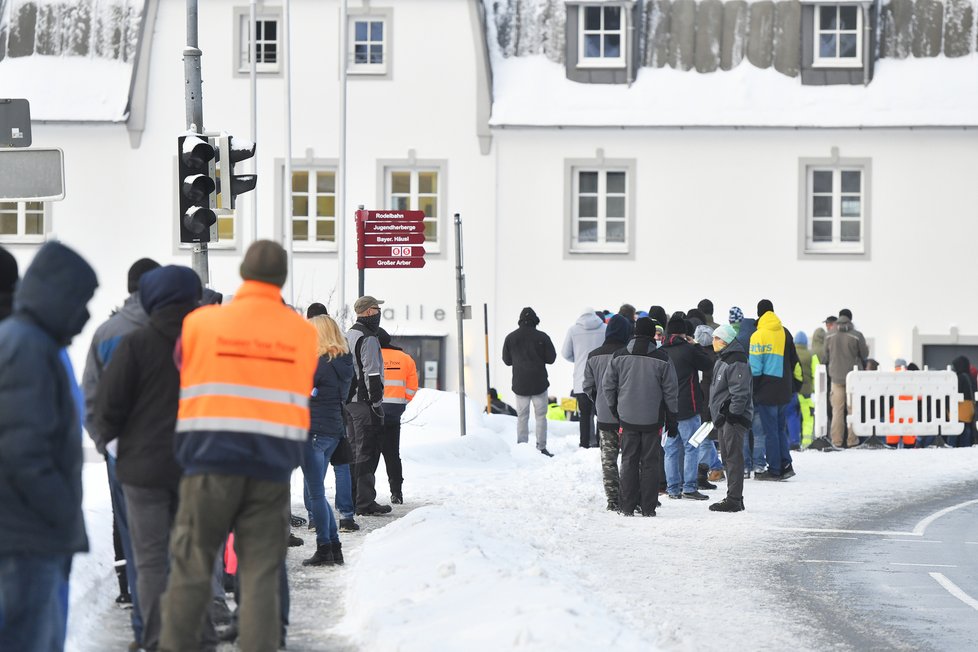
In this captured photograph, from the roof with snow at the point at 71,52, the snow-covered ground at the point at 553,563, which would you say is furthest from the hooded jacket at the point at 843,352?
the roof with snow at the point at 71,52

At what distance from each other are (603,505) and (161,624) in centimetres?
894

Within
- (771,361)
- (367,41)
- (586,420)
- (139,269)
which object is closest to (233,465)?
(139,269)

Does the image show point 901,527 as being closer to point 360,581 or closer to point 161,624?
point 360,581

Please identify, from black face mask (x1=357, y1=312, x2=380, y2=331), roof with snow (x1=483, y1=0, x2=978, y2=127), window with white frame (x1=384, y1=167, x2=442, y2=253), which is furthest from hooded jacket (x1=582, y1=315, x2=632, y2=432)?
roof with snow (x1=483, y1=0, x2=978, y2=127)

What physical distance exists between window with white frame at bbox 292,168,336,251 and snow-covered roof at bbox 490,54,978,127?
3623mm

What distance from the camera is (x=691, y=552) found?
12797 millimetres

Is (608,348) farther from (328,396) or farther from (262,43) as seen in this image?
(262,43)

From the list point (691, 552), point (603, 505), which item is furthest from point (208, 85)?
point (691, 552)

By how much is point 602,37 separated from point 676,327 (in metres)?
17.2

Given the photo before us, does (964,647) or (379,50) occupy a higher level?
(379,50)

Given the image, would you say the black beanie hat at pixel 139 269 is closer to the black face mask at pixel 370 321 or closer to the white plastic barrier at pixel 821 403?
the black face mask at pixel 370 321

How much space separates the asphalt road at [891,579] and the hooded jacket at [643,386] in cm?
163

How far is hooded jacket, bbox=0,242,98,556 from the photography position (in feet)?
17.6

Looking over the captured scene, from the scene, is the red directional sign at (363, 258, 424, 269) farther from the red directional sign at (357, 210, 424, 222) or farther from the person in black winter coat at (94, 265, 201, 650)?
the person in black winter coat at (94, 265, 201, 650)
